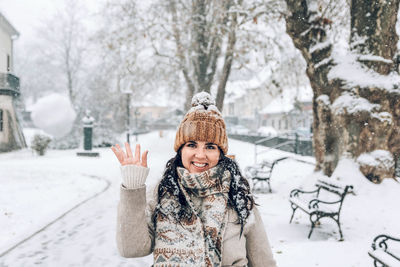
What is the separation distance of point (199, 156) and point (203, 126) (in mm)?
186

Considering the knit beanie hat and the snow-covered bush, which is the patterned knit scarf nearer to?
the knit beanie hat

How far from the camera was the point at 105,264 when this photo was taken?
475 cm

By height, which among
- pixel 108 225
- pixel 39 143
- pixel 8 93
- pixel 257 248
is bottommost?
pixel 108 225

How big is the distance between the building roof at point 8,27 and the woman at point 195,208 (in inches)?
873

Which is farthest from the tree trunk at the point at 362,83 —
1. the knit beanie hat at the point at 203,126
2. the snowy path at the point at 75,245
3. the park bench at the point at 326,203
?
the knit beanie hat at the point at 203,126

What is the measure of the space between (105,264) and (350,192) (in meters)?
5.10

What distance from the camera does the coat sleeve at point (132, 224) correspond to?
1.68m

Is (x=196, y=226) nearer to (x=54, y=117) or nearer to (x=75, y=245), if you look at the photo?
(x=75, y=245)

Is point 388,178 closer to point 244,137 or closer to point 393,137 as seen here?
point 393,137

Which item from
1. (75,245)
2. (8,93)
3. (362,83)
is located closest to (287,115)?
(8,93)

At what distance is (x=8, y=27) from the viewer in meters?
21.3

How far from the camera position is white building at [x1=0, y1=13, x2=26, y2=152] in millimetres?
19547

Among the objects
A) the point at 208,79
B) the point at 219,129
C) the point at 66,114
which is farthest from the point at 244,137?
the point at 219,129

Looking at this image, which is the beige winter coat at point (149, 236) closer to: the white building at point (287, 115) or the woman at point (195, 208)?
the woman at point (195, 208)
